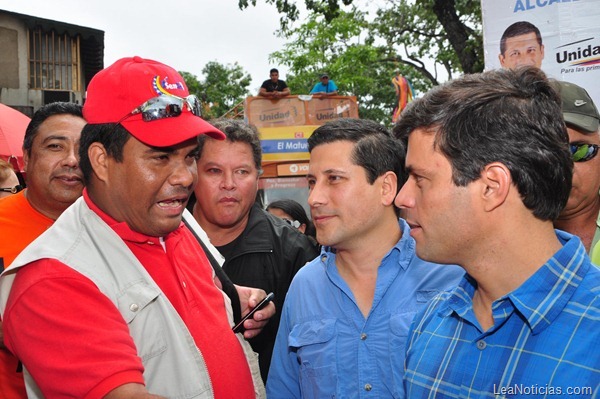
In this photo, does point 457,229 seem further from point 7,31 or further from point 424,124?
point 7,31

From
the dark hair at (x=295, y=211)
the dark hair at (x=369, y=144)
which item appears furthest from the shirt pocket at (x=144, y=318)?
the dark hair at (x=295, y=211)

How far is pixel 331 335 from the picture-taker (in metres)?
2.71

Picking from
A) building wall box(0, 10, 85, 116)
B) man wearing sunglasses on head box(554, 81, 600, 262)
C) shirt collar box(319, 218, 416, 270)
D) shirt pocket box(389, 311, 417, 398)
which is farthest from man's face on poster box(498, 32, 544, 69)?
building wall box(0, 10, 85, 116)

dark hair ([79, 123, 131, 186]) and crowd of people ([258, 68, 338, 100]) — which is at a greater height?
crowd of people ([258, 68, 338, 100])

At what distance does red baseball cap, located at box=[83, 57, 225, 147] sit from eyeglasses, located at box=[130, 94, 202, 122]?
12 millimetres

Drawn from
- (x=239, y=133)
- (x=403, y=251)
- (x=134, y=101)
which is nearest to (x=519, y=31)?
(x=239, y=133)

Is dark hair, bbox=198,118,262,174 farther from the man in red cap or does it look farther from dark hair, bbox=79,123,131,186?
dark hair, bbox=79,123,131,186

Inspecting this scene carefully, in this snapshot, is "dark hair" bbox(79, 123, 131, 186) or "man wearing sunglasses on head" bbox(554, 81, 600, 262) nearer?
"dark hair" bbox(79, 123, 131, 186)

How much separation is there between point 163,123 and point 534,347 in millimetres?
1465

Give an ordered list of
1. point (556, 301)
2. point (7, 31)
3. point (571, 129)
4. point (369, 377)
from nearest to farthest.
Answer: point (556, 301) → point (369, 377) → point (571, 129) → point (7, 31)

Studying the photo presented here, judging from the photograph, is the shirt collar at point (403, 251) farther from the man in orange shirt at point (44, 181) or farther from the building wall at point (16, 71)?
the building wall at point (16, 71)

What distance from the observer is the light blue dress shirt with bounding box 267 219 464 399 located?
8.45 ft

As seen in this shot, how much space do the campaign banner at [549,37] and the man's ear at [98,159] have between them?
3969mm

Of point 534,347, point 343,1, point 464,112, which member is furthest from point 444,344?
point 343,1
